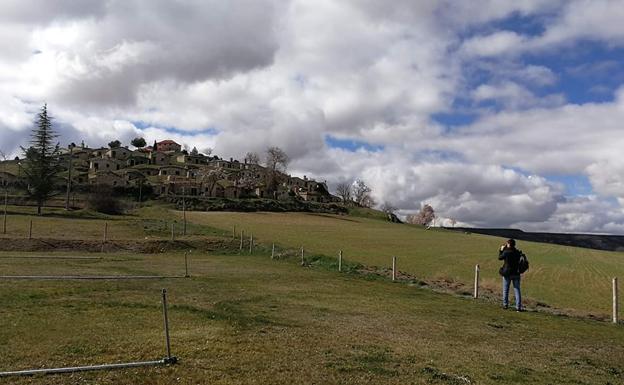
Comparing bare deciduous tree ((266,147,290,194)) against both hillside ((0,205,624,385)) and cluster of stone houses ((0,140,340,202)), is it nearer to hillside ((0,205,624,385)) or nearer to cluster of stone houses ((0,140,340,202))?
cluster of stone houses ((0,140,340,202))

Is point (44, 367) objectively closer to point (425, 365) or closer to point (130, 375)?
point (130, 375)

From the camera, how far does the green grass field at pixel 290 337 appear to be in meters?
10.0

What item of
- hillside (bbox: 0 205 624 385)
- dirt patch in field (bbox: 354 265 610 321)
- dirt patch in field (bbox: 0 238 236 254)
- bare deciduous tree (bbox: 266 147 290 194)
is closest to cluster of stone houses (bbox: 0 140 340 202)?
bare deciduous tree (bbox: 266 147 290 194)

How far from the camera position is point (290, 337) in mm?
12820

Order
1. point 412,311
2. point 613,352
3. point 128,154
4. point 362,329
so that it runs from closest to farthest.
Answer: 1. point 613,352
2. point 362,329
3. point 412,311
4. point 128,154

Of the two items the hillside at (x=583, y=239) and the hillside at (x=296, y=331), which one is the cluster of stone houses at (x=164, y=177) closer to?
the hillside at (x=583, y=239)

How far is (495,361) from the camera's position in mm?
11570

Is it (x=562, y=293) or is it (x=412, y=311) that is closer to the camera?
(x=412, y=311)

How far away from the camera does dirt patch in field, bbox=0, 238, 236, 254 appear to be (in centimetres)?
4366

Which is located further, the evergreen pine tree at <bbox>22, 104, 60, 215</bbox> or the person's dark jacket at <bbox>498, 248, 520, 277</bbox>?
the evergreen pine tree at <bbox>22, 104, 60, 215</bbox>

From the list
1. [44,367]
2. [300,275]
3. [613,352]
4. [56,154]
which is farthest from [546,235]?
[44,367]

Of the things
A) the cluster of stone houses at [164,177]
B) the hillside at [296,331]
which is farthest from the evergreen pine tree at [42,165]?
the hillside at [296,331]

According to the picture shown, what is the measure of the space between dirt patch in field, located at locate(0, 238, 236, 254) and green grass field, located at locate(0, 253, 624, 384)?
2402cm

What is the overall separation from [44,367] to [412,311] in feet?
40.0
